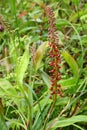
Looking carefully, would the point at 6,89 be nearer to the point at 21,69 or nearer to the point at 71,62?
the point at 21,69

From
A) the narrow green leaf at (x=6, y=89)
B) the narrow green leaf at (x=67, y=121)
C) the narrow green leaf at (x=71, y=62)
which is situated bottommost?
the narrow green leaf at (x=67, y=121)

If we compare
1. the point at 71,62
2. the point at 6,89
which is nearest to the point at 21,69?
the point at 6,89

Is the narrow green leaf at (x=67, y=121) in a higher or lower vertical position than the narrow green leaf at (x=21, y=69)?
lower

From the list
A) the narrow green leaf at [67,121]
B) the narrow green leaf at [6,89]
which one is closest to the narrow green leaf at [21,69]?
the narrow green leaf at [6,89]

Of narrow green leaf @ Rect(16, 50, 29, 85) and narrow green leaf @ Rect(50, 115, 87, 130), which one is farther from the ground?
narrow green leaf @ Rect(16, 50, 29, 85)

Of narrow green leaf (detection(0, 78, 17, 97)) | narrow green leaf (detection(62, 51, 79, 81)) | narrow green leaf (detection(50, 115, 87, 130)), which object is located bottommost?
narrow green leaf (detection(50, 115, 87, 130))

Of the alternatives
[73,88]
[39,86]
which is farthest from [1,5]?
[73,88]

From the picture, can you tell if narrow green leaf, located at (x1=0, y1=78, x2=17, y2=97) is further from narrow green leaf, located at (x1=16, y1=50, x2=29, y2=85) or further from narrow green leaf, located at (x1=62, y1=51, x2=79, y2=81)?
narrow green leaf, located at (x1=62, y1=51, x2=79, y2=81)

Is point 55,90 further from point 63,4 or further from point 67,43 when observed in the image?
point 63,4

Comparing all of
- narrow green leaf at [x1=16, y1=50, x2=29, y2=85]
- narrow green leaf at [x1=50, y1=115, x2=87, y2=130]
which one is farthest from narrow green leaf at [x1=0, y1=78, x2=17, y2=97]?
A: narrow green leaf at [x1=50, y1=115, x2=87, y2=130]

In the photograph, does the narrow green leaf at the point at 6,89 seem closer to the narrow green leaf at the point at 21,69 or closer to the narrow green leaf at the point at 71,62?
the narrow green leaf at the point at 21,69

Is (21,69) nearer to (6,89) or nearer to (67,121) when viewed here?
(6,89)

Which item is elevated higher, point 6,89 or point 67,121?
point 6,89
